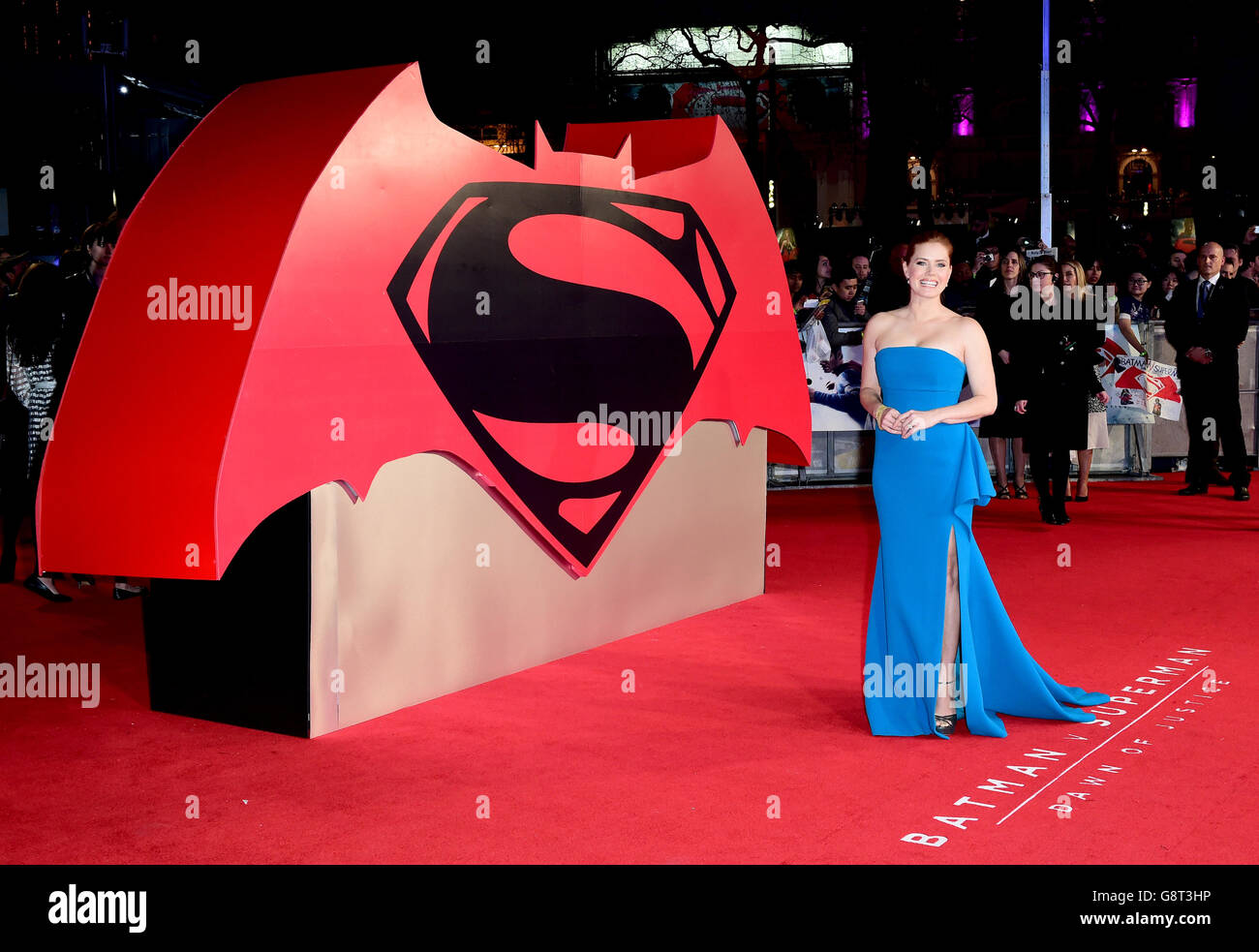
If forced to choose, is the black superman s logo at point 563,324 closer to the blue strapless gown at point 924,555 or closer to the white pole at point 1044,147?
the blue strapless gown at point 924,555

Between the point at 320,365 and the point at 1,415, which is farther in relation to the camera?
the point at 1,415

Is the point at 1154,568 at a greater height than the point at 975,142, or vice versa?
the point at 975,142

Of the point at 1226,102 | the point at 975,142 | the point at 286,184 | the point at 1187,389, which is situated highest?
the point at 975,142

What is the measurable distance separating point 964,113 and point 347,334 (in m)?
38.7

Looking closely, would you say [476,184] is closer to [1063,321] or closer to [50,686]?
[50,686]

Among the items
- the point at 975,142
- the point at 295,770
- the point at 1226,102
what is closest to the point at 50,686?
the point at 295,770

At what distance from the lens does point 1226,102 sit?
18.6m

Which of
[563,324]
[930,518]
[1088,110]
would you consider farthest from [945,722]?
[1088,110]

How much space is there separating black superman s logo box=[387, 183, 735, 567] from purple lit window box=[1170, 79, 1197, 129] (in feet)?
151

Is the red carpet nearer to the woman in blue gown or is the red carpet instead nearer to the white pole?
the woman in blue gown

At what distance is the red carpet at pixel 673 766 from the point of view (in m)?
3.58

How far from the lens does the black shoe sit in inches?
270

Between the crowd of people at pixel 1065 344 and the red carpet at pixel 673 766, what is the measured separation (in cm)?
300
